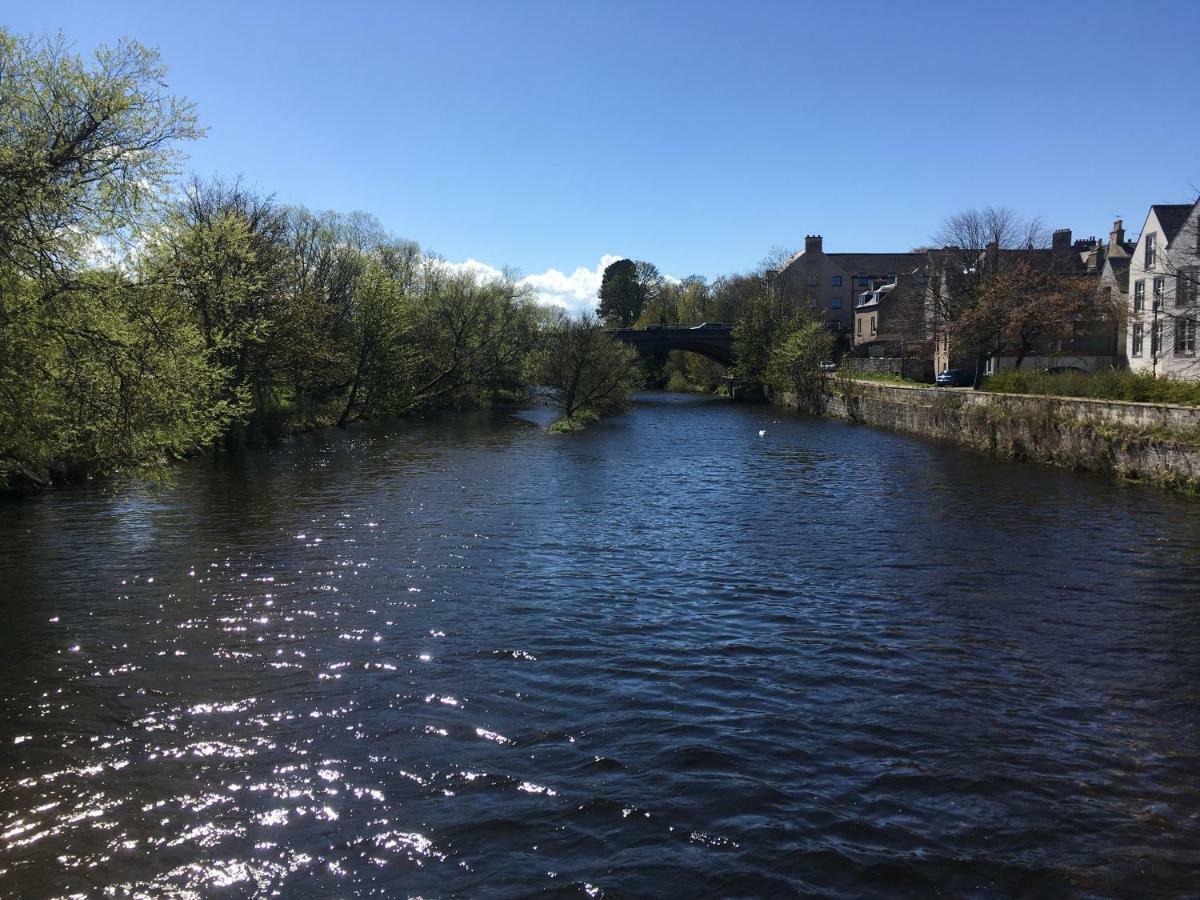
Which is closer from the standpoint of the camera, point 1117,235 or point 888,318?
point 1117,235

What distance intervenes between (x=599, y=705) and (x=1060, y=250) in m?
65.0

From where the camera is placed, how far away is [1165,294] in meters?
41.9

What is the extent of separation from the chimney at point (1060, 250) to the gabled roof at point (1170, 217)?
6.92 meters

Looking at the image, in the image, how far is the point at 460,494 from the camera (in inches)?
909

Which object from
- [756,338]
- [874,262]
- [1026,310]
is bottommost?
[1026,310]

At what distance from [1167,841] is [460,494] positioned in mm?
18691

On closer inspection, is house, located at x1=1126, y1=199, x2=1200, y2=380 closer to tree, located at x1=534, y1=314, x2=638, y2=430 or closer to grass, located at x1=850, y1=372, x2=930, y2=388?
grass, located at x1=850, y1=372, x2=930, y2=388

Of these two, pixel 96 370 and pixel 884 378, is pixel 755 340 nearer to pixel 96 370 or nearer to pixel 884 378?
pixel 884 378

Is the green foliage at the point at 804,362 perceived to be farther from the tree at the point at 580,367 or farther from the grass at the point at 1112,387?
the grass at the point at 1112,387

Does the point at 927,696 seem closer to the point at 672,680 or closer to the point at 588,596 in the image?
the point at 672,680

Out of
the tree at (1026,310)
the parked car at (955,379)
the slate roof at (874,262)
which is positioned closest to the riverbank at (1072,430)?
the tree at (1026,310)

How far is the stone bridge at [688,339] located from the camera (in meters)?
78.1

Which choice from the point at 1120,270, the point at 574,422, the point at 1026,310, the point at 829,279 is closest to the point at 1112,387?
the point at 1026,310

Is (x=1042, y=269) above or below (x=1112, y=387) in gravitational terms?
above
